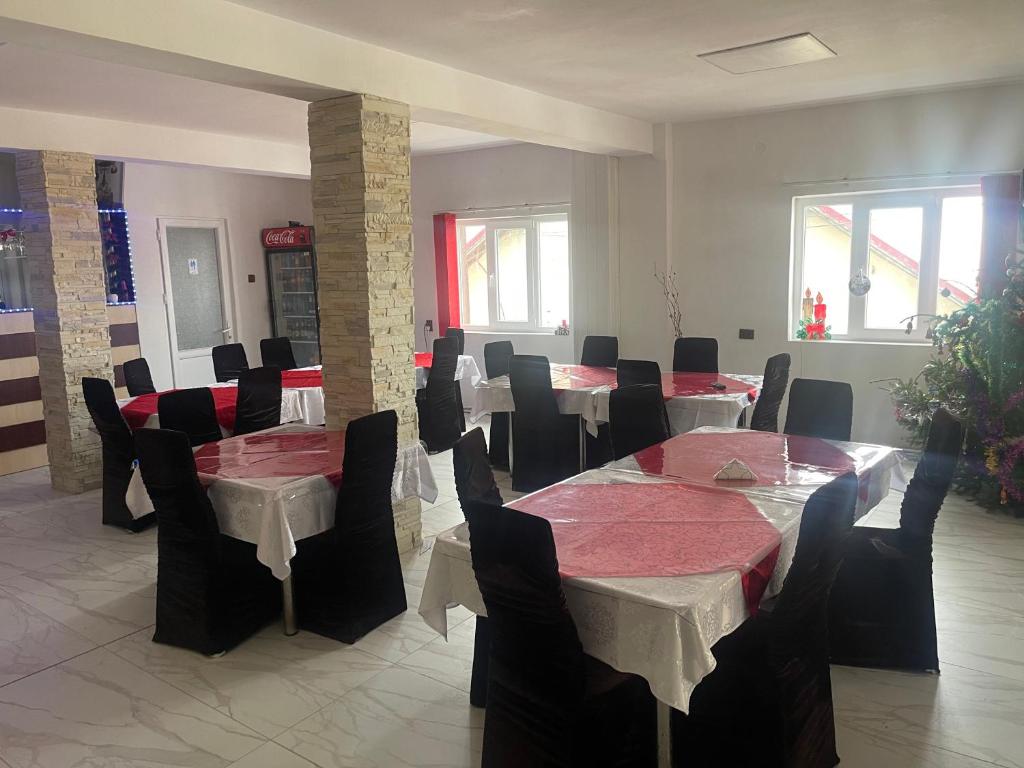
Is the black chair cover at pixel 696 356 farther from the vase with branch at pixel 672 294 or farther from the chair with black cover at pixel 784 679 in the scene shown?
the chair with black cover at pixel 784 679

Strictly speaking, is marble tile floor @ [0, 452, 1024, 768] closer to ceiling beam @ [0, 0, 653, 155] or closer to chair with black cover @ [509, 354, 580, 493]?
chair with black cover @ [509, 354, 580, 493]

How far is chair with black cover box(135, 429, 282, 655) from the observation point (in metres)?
3.37

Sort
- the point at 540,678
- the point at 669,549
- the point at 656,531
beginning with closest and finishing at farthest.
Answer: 1. the point at 540,678
2. the point at 669,549
3. the point at 656,531

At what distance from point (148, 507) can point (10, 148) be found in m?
3.47

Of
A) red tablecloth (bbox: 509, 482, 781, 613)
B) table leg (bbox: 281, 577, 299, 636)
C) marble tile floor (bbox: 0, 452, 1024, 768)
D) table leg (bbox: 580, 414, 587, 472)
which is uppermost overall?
red tablecloth (bbox: 509, 482, 781, 613)

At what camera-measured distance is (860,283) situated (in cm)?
671

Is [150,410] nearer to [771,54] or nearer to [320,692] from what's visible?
[320,692]

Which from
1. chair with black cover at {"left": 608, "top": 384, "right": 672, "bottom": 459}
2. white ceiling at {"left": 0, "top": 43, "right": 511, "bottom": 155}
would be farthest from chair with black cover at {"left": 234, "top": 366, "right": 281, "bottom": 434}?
chair with black cover at {"left": 608, "top": 384, "right": 672, "bottom": 459}

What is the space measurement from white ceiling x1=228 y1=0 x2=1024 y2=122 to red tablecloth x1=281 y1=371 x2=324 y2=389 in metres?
2.78

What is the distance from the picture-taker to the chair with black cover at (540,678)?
215cm

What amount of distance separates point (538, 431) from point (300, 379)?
7.09 feet

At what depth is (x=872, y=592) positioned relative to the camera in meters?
3.18

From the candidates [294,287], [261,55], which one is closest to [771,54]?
[261,55]

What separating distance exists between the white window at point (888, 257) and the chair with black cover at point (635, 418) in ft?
10.9
